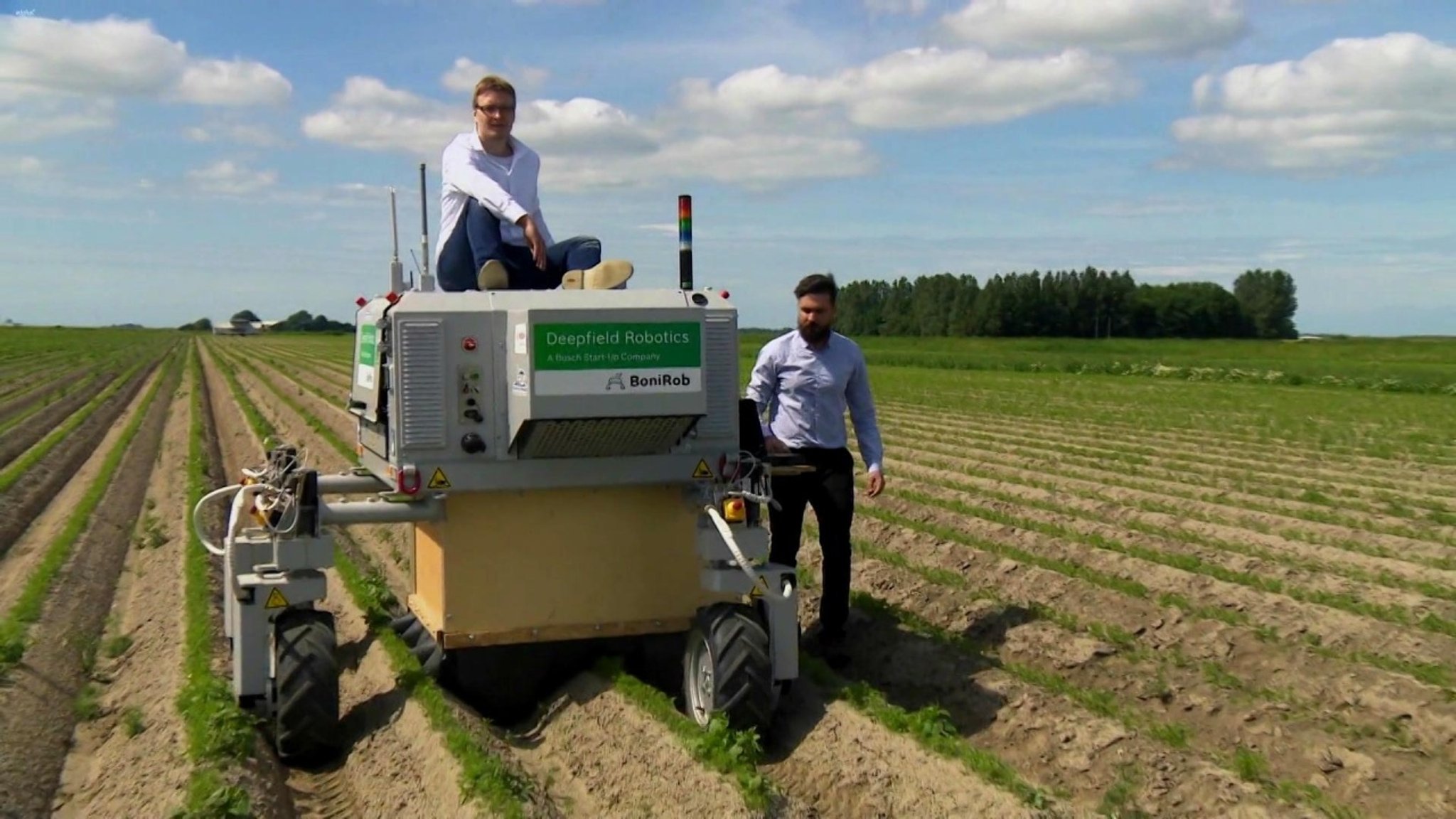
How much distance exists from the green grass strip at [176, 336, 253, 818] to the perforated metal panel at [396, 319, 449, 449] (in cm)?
146

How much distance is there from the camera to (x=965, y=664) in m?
7.54

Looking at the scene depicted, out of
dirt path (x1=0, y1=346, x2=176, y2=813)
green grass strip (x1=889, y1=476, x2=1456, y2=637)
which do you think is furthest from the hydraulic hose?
green grass strip (x1=889, y1=476, x2=1456, y2=637)

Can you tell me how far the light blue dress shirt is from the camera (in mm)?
7438

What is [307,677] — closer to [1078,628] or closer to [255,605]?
[255,605]

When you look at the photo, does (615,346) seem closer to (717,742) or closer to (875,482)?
(717,742)

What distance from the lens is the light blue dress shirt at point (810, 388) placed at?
7.44m

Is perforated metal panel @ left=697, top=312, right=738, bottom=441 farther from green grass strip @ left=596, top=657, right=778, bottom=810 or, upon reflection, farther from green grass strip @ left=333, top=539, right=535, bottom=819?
green grass strip @ left=333, top=539, right=535, bottom=819

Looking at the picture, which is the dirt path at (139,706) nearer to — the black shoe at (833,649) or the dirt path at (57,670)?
the dirt path at (57,670)

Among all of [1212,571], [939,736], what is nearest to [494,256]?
[939,736]

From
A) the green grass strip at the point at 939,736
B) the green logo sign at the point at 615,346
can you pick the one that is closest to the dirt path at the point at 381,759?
the green logo sign at the point at 615,346

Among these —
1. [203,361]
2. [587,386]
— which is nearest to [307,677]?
[587,386]

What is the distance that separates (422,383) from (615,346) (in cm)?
93

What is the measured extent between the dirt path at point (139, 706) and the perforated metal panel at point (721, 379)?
2.69 meters

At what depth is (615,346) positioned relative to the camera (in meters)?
5.68
